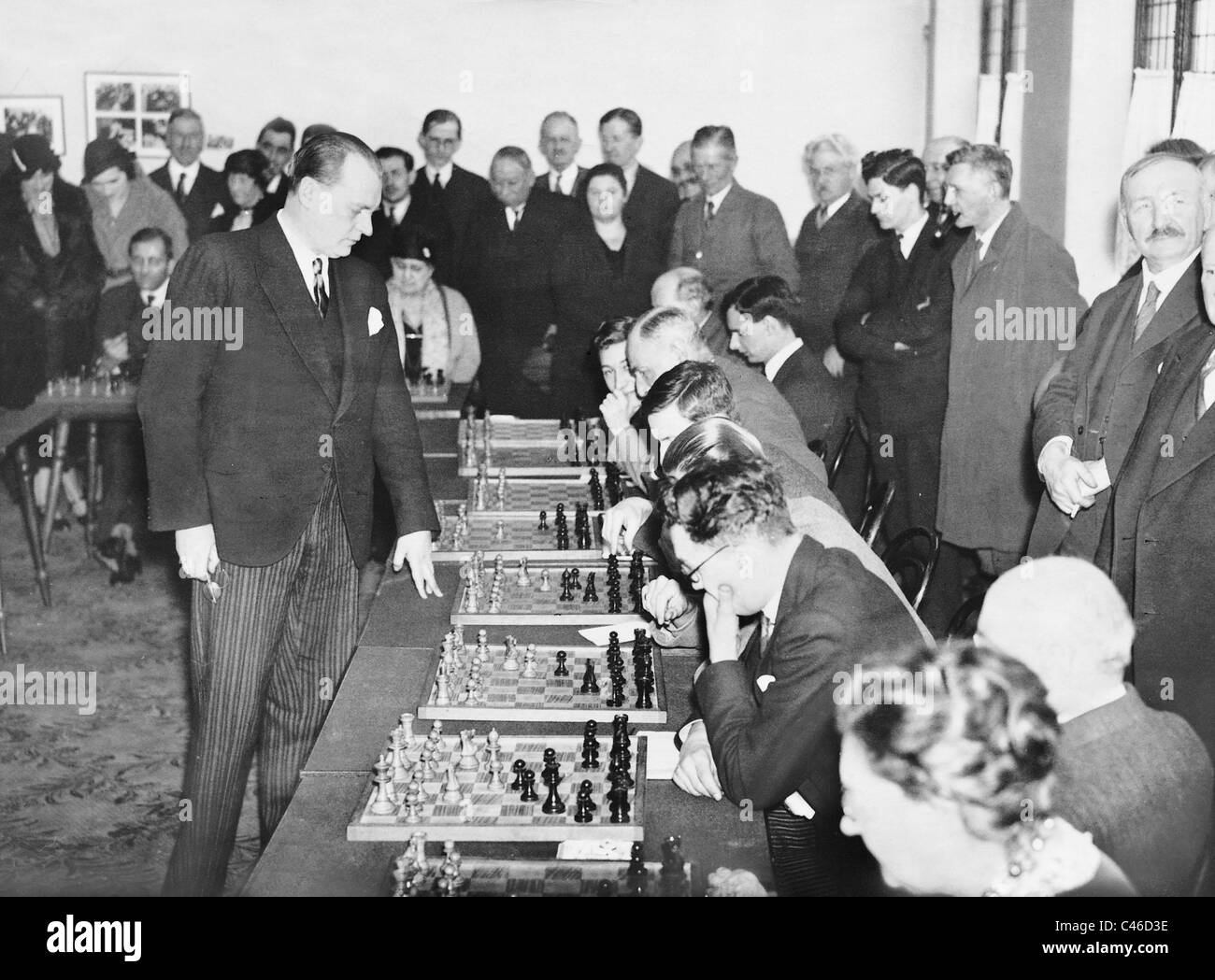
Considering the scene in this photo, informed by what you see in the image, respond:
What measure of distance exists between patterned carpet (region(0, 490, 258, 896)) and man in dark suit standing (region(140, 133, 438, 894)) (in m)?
0.34

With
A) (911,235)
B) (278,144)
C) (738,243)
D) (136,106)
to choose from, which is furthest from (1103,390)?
(136,106)

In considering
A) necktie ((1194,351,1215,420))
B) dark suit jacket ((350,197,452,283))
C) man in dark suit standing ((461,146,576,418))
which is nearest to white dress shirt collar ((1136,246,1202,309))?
necktie ((1194,351,1215,420))

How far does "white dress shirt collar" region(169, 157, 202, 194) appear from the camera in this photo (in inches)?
277

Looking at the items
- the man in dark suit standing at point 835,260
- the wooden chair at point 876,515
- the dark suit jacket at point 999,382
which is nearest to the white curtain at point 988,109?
the man in dark suit standing at point 835,260

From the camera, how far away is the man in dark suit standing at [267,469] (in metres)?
2.70

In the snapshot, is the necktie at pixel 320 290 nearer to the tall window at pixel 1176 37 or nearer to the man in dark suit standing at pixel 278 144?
the tall window at pixel 1176 37

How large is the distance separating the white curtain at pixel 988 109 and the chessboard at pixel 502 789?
519cm

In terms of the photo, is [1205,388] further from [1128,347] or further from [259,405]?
[259,405]

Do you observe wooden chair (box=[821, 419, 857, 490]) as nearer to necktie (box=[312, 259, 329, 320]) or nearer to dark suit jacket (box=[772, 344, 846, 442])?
dark suit jacket (box=[772, 344, 846, 442])

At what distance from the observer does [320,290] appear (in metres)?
2.85

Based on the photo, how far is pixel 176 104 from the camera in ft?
26.8

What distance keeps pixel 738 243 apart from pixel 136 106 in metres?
4.24

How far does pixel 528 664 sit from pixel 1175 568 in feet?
4.33
